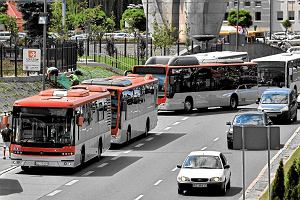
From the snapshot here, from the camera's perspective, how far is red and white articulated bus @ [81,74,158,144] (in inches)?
2008

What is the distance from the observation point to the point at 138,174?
43875mm

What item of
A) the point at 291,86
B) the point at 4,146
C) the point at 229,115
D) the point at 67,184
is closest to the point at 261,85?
the point at 291,86

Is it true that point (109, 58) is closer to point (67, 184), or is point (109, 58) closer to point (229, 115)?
point (229, 115)

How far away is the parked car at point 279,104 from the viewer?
60781 millimetres

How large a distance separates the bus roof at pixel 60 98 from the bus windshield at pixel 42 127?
0.63ft

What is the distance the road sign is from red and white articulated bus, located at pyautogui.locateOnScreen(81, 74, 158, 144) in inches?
323

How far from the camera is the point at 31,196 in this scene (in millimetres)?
38281

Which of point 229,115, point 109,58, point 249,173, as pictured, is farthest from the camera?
point 109,58

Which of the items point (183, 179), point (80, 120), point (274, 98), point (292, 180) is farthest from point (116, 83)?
point (292, 180)

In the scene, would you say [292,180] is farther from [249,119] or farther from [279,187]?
[249,119]

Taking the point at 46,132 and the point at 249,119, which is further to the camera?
the point at 249,119

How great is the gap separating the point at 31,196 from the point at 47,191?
1202mm

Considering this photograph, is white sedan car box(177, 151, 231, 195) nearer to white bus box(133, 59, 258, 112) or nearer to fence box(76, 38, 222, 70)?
white bus box(133, 59, 258, 112)

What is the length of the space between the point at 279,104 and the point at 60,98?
19839 mm
